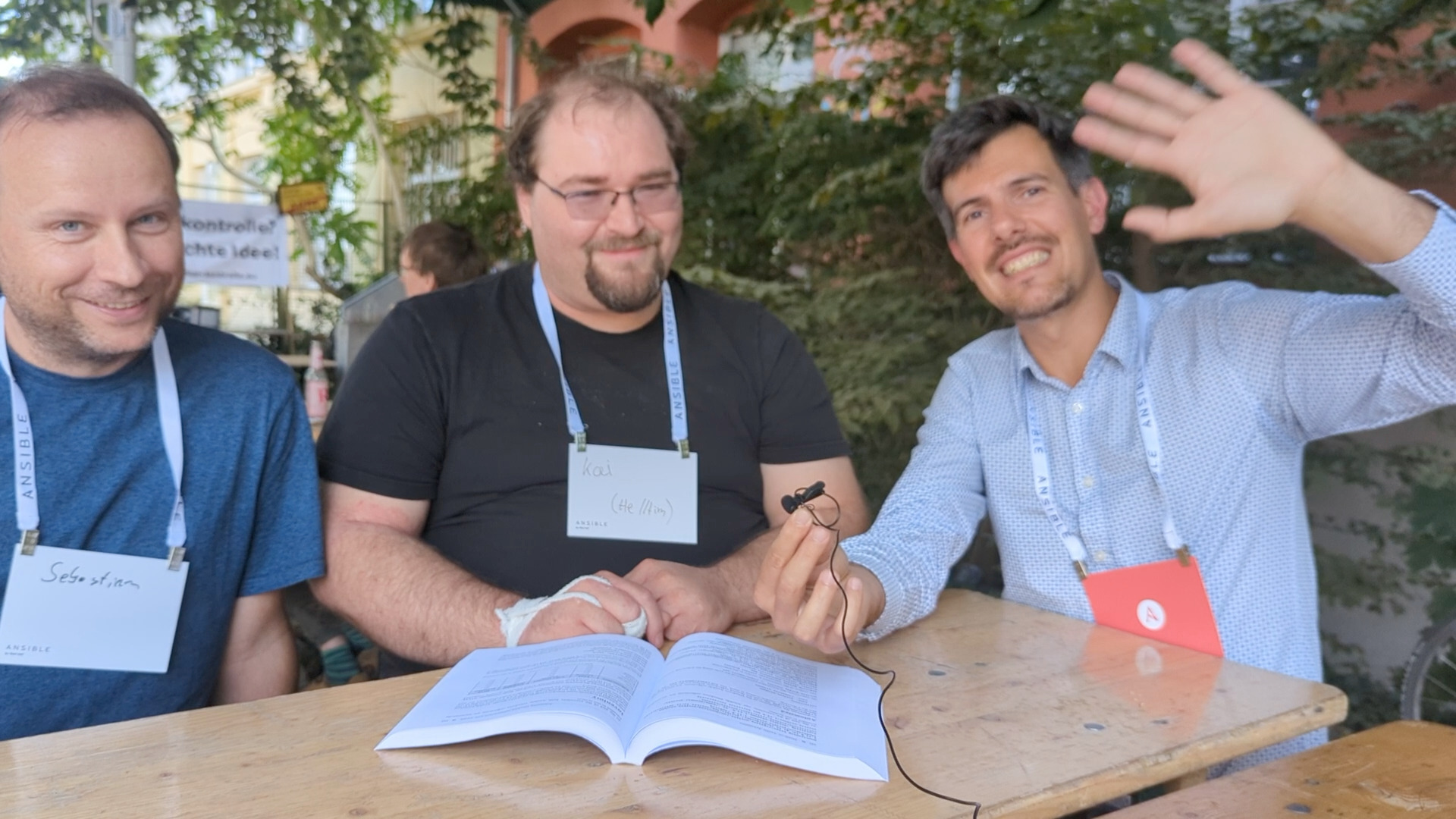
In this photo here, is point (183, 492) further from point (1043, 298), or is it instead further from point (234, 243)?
point (234, 243)

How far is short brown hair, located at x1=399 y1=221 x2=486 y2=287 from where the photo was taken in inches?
194

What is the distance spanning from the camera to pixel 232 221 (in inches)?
194

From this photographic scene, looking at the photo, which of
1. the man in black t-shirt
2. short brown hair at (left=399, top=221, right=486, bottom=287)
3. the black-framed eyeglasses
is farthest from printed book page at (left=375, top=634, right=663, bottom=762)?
short brown hair at (left=399, top=221, right=486, bottom=287)

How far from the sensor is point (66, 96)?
159 centimetres

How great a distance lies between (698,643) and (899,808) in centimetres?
47

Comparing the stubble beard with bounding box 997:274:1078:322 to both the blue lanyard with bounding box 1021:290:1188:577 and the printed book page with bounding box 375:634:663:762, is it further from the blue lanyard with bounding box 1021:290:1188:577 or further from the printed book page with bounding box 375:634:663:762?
the printed book page with bounding box 375:634:663:762

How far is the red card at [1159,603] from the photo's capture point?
1748 mm

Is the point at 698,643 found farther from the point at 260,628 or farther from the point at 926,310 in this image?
the point at 926,310

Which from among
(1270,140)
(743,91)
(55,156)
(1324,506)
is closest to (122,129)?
(55,156)

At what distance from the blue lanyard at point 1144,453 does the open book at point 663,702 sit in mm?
738

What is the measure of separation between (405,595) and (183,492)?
1.29 feet

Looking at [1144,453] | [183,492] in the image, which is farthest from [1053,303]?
[183,492]

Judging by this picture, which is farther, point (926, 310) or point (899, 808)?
point (926, 310)

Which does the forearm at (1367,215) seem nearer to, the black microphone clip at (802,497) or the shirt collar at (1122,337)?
the shirt collar at (1122,337)
